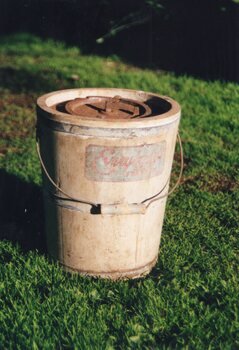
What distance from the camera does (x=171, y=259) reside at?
2.99 m

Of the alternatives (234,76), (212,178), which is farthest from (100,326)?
(234,76)

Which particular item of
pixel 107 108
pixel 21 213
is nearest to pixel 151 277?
pixel 107 108

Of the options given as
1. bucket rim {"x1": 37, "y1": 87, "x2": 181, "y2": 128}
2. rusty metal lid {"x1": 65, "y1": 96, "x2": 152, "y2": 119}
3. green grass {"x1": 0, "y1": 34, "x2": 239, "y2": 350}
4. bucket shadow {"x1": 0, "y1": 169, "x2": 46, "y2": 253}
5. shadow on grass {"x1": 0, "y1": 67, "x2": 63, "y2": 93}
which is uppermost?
bucket rim {"x1": 37, "y1": 87, "x2": 181, "y2": 128}

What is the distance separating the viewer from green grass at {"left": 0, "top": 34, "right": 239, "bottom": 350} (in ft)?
7.66

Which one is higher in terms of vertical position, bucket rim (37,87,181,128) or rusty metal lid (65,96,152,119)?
bucket rim (37,87,181,128)

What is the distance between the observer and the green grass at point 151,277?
2.34 metres

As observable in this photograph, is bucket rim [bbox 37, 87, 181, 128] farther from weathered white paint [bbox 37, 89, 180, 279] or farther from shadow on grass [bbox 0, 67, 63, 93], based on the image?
shadow on grass [bbox 0, 67, 63, 93]

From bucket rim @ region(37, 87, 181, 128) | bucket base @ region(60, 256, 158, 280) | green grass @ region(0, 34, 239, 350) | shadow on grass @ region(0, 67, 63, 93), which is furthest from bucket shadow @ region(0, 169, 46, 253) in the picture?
shadow on grass @ region(0, 67, 63, 93)

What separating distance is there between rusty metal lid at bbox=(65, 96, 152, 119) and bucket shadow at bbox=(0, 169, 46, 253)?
104cm

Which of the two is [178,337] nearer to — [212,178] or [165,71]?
[212,178]

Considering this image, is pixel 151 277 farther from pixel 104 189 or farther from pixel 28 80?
pixel 28 80

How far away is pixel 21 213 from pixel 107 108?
1462 mm

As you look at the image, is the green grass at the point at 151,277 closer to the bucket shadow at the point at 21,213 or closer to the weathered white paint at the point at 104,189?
the bucket shadow at the point at 21,213

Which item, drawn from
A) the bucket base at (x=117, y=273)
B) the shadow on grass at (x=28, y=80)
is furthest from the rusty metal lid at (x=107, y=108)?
the shadow on grass at (x=28, y=80)
